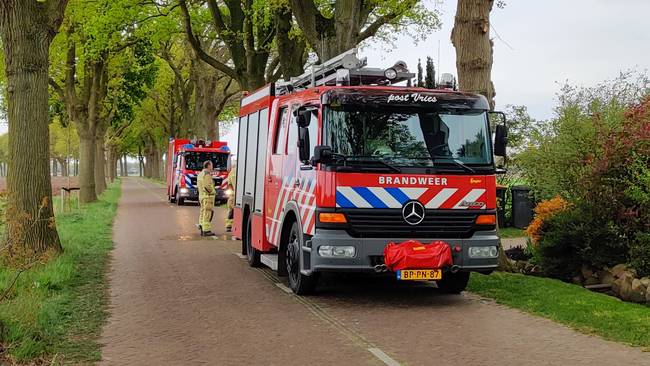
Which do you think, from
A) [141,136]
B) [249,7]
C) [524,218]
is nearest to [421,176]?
[524,218]

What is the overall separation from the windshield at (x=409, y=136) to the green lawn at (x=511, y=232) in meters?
9.19

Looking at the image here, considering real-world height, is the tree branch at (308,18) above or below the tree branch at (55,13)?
above

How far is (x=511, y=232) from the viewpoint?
763 inches

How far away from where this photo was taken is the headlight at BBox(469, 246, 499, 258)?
9.12 m

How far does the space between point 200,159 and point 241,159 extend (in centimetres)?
1920

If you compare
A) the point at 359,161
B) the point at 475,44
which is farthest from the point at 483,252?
the point at 475,44

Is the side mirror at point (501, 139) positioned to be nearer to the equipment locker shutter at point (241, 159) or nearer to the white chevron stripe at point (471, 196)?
the white chevron stripe at point (471, 196)

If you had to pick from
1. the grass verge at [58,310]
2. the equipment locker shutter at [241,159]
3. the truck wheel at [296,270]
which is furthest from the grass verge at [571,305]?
the grass verge at [58,310]

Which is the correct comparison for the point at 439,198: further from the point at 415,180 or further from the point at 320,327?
the point at 320,327

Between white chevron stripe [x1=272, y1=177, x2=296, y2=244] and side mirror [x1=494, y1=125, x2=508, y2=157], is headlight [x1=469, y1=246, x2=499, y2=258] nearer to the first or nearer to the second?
side mirror [x1=494, y1=125, x2=508, y2=157]

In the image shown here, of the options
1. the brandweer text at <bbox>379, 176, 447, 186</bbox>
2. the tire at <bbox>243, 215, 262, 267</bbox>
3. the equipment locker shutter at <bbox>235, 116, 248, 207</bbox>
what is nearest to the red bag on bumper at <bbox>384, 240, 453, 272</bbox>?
the brandweer text at <bbox>379, 176, 447, 186</bbox>

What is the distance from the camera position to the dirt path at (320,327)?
6.63 metres

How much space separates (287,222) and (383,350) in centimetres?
385

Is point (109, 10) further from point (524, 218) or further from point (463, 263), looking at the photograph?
point (463, 263)
